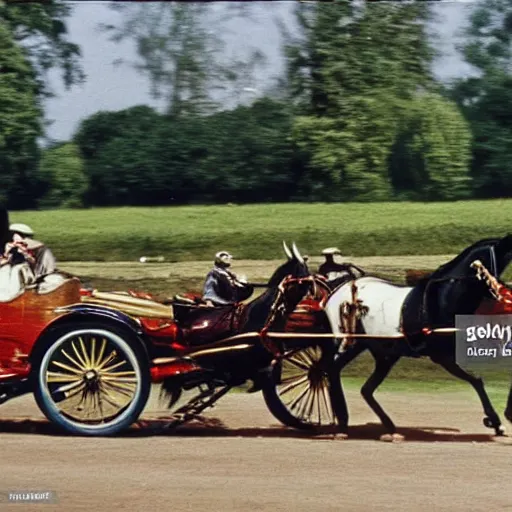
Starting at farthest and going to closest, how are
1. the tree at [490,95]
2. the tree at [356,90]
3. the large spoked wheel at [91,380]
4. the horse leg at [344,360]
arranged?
the large spoked wheel at [91,380] → the horse leg at [344,360] → the tree at [356,90] → the tree at [490,95]

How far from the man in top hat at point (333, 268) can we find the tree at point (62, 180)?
1.60m

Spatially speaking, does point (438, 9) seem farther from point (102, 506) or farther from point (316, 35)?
point (102, 506)

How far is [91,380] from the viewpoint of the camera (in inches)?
331

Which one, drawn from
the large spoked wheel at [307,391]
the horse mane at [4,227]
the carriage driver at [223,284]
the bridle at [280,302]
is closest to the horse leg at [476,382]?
the large spoked wheel at [307,391]

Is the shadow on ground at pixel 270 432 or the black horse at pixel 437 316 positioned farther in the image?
the shadow on ground at pixel 270 432

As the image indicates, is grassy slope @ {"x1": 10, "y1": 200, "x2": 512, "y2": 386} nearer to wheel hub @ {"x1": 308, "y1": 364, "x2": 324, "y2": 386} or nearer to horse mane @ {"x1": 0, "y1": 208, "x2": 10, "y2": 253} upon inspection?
horse mane @ {"x1": 0, "y1": 208, "x2": 10, "y2": 253}

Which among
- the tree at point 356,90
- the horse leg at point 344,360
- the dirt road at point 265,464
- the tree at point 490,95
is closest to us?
the dirt road at point 265,464

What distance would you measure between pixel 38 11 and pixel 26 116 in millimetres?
665

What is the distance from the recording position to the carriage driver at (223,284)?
8.12 m

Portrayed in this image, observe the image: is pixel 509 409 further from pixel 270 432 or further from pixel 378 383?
pixel 270 432

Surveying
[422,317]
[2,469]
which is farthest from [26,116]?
[422,317]

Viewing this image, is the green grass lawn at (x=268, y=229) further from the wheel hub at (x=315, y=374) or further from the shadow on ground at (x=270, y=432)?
the shadow on ground at (x=270, y=432)

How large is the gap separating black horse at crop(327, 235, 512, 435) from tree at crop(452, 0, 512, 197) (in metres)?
0.41

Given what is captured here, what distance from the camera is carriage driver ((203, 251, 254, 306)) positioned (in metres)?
8.12
